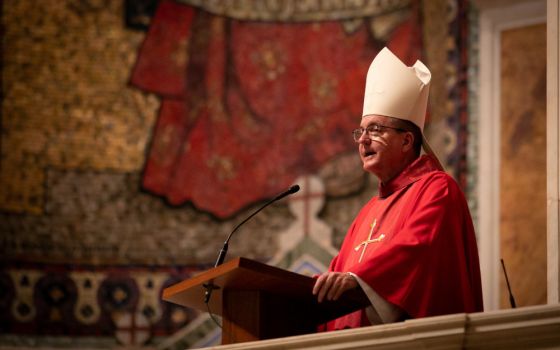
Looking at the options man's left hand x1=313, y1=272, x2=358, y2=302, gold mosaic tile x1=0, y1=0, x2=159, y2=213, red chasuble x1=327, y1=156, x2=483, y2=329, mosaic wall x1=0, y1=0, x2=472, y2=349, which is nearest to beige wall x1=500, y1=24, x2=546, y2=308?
mosaic wall x1=0, y1=0, x2=472, y2=349

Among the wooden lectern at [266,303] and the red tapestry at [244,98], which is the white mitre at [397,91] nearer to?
the wooden lectern at [266,303]

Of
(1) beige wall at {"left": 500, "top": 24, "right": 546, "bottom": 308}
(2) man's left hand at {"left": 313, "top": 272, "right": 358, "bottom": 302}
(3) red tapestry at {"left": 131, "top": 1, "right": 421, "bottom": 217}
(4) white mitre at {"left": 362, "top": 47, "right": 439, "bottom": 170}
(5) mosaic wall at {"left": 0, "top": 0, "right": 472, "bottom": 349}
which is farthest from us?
(3) red tapestry at {"left": 131, "top": 1, "right": 421, "bottom": 217}

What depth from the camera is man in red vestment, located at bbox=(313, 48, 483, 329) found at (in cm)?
368

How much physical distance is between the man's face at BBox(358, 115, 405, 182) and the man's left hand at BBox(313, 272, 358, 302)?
800mm

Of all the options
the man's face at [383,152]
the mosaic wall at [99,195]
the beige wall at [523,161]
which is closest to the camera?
the man's face at [383,152]

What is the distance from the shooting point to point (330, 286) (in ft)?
11.6

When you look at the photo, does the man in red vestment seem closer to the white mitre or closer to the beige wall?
the white mitre

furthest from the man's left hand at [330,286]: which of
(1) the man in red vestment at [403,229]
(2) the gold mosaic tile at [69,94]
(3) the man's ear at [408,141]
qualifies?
(2) the gold mosaic tile at [69,94]

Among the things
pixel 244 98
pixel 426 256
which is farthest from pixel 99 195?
pixel 426 256

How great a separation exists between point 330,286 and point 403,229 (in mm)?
436

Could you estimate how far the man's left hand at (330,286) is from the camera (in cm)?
353

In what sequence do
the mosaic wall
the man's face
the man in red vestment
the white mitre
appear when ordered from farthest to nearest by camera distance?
the mosaic wall, the white mitre, the man's face, the man in red vestment

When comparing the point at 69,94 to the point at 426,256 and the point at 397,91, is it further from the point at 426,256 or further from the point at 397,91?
the point at 426,256

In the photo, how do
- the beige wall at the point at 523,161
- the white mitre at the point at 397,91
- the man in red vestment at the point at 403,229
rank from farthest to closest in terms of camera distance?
the beige wall at the point at 523,161, the white mitre at the point at 397,91, the man in red vestment at the point at 403,229
